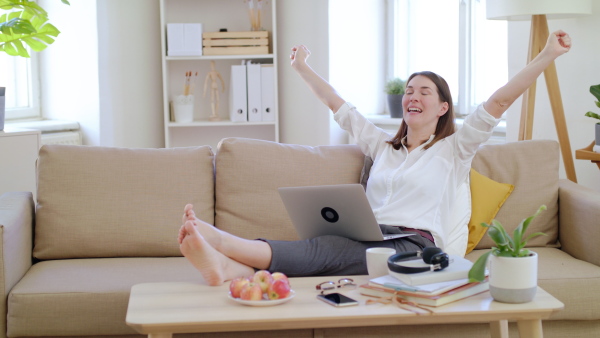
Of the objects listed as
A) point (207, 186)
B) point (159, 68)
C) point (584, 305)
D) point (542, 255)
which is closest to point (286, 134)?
point (159, 68)

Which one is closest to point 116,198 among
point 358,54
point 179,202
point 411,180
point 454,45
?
point 179,202

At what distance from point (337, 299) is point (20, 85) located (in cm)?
332

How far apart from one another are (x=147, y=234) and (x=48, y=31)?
4.29ft

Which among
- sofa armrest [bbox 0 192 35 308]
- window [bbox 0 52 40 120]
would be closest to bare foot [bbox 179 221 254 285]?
sofa armrest [bbox 0 192 35 308]

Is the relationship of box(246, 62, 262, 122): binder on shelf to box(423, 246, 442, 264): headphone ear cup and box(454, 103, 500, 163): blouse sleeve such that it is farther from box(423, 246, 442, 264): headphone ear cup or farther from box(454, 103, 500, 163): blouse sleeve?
box(423, 246, 442, 264): headphone ear cup

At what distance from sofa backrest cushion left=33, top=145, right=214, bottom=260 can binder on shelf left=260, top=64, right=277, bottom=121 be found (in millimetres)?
1800

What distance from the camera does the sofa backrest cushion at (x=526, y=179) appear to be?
2709mm

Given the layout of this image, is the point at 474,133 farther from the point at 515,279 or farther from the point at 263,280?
the point at 263,280

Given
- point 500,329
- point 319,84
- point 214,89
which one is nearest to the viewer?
point 500,329

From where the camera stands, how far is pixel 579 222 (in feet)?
8.50

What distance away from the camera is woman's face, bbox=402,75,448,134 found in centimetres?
267

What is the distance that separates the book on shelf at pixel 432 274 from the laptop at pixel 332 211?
0.96 feet

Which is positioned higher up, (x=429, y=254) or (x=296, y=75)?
(x=296, y=75)

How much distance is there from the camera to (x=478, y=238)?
8.61 feet
